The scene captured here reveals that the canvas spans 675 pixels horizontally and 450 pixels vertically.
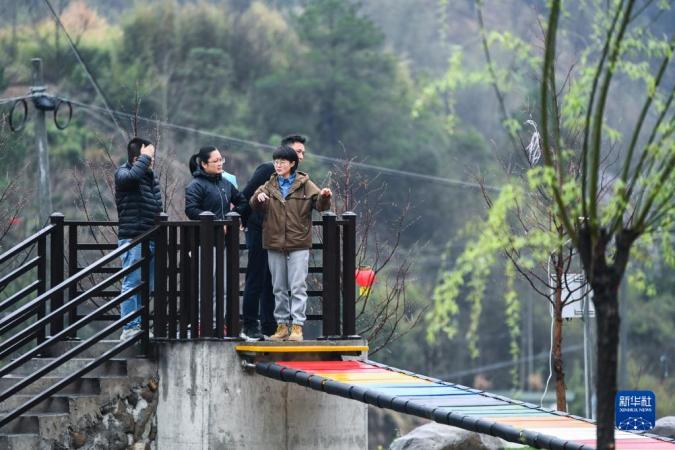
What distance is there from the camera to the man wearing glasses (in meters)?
14.7

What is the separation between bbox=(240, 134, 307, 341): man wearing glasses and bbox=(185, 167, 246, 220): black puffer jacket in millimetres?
107

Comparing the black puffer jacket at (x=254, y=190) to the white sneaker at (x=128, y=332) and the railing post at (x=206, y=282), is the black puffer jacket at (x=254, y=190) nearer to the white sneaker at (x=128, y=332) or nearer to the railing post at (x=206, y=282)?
the railing post at (x=206, y=282)

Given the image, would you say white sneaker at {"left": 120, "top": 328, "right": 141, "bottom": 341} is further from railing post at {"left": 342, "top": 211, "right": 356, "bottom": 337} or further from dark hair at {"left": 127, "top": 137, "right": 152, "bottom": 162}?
railing post at {"left": 342, "top": 211, "right": 356, "bottom": 337}

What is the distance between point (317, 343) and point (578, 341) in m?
53.3

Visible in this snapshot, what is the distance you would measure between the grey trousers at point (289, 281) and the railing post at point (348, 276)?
718 mm

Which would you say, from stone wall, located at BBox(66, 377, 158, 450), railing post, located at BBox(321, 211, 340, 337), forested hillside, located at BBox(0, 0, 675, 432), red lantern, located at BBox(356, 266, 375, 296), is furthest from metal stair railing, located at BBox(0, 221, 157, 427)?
forested hillside, located at BBox(0, 0, 675, 432)

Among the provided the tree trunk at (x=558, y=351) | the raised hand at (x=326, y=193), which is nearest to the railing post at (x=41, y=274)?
the raised hand at (x=326, y=193)

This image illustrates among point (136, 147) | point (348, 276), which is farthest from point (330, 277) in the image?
point (136, 147)

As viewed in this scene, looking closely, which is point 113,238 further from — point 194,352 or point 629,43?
point 629,43

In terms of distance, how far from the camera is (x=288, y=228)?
568 inches

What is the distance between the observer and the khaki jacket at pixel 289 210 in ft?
47.2

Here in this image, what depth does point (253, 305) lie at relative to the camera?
48.9ft

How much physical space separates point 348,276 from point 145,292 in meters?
1.80

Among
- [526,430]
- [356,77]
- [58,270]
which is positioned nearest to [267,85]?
[356,77]
